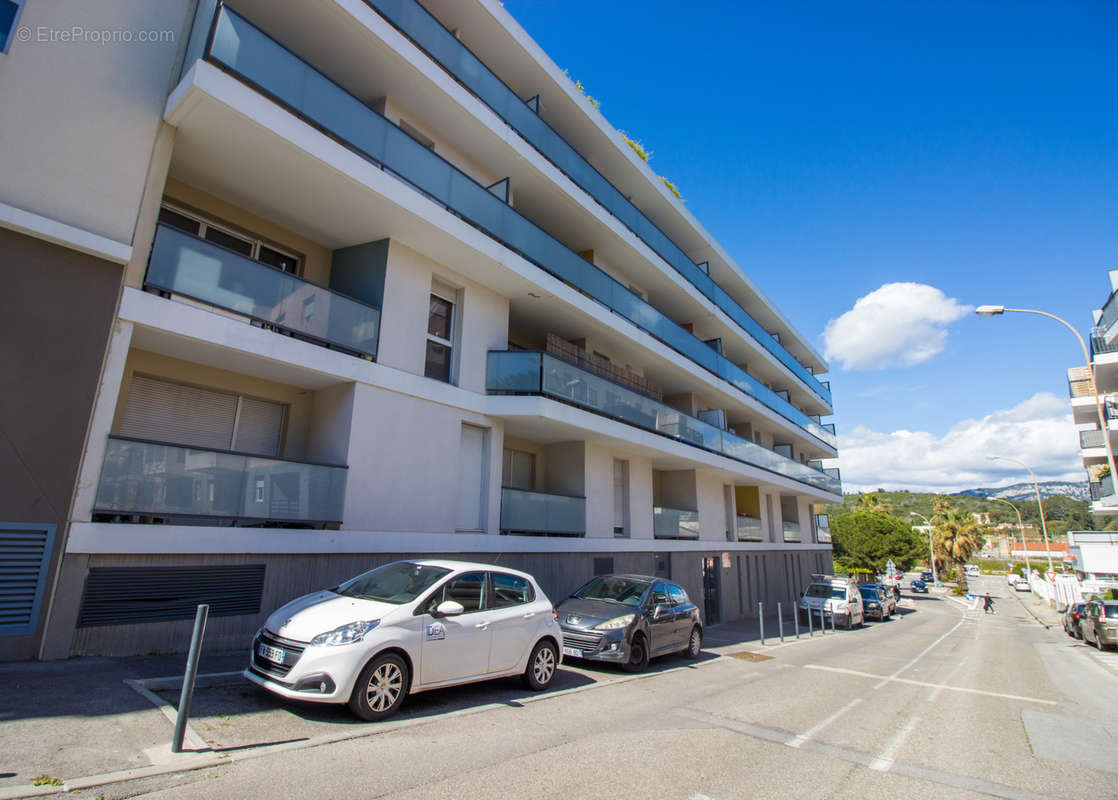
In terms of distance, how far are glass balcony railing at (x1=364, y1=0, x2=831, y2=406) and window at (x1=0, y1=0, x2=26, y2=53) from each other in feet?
17.4

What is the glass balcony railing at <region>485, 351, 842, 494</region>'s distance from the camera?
12.9 m

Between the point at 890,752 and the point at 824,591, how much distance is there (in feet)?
66.0

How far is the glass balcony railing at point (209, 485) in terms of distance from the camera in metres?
7.15

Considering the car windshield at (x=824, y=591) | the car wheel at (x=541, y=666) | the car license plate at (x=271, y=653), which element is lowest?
the car windshield at (x=824, y=591)

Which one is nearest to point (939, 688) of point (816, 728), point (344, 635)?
point (816, 728)

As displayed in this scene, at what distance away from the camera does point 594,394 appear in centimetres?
1451

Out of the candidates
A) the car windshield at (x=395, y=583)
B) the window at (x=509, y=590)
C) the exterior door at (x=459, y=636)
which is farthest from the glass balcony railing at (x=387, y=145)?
the exterior door at (x=459, y=636)

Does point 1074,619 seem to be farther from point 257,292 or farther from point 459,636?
point 257,292

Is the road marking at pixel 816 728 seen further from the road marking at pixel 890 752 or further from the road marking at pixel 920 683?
the road marking at pixel 920 683

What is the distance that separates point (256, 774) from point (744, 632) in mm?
17378

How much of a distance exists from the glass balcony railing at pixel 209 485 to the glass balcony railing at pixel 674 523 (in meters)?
11.6

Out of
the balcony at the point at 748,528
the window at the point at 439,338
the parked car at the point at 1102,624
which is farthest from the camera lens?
the balcony at the point at 748,528

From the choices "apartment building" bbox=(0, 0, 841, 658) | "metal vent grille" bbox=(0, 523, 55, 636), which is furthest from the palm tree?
"metal vent grille" bbox=(0, 523, 55, 636)

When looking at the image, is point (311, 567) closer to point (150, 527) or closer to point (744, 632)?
point (150, 527)
